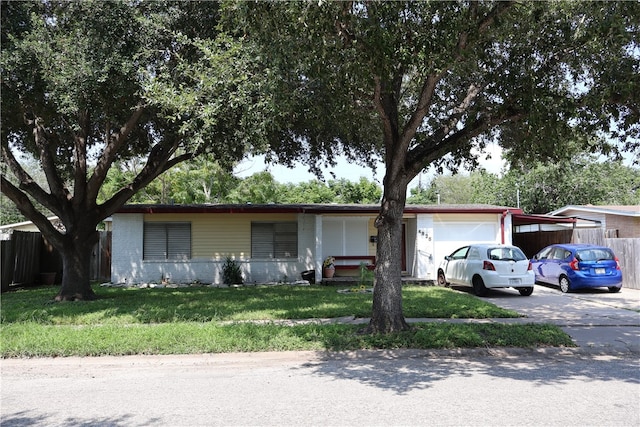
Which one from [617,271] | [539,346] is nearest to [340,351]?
[539,346]

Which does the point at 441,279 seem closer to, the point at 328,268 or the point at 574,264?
the point at 328,268

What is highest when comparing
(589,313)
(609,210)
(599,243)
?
(609,210)

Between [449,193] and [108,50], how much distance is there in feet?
220

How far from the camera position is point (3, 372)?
287 inches

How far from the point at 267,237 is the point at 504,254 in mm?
8732

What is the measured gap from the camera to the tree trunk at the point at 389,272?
8.86 m

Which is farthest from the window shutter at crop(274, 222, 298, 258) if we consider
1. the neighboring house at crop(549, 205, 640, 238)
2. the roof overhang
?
the neighboring house at crop(549, 205, 640, 238)

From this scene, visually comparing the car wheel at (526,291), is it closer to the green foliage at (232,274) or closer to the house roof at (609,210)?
the green foliage at (232,274)

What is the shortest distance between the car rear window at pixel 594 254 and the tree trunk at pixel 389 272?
9.64 m

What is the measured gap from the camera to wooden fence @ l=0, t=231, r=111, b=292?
1775cm

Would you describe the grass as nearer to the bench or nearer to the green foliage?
the green foliage

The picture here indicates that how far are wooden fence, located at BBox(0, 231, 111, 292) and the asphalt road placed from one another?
1182cm

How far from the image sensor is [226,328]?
924 centimetres

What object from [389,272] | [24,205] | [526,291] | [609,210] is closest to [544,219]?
[609,210]
